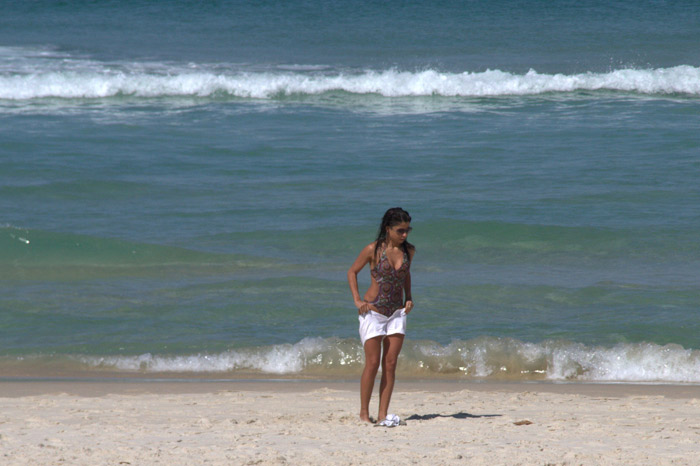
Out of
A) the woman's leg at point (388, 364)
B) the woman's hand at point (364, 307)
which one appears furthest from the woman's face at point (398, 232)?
the woman's leg at point (388, 364)

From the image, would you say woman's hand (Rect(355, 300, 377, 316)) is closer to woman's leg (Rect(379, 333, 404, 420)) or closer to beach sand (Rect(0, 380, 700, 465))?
woman's leg (Rect(379, 333, 404, 420))

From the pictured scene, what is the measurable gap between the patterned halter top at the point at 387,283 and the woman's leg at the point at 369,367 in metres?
0.20

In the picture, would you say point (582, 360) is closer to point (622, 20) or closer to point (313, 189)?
point (313, 189)

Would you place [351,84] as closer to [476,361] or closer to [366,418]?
[476,361]

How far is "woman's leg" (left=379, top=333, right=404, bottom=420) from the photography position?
5.29m

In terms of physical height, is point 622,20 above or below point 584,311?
above

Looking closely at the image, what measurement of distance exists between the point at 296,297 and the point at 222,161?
626 cm

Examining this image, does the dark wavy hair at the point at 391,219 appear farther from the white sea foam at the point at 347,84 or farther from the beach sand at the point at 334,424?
the white sea foam at the point at 347,84

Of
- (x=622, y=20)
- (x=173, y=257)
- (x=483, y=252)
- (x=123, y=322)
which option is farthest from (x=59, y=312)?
(x=622, y=20)

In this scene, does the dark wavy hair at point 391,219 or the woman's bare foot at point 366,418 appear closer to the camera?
the dark wavy hair at point 391,219

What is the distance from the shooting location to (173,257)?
10312 mm

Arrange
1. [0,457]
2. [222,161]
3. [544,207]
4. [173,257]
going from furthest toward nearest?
[222,161]
[544,207]
[173,257]
[0,457]

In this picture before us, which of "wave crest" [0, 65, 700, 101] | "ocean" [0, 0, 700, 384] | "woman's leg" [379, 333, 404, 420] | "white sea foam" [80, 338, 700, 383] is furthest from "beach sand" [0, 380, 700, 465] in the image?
"wave crest" [0, 65, 700, 101]

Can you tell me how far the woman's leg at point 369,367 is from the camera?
5301 mm
